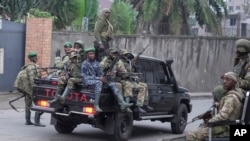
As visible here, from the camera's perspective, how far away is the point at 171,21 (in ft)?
105

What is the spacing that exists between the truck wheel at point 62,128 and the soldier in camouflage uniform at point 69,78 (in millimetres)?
1395

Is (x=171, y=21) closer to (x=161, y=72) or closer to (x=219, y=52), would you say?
(x=219, y=52)

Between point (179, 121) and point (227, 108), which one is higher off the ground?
point (227, 108)

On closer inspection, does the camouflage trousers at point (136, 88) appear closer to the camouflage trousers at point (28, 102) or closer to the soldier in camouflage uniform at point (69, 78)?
the soldier in camouflage uniform at point (69, 78)

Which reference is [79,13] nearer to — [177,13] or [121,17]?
[121,17]

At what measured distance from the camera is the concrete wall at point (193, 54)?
27.0 m

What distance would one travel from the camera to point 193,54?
95.2 feet

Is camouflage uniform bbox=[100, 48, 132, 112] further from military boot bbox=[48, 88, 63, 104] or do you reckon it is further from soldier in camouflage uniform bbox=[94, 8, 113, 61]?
military boot bbox=[48, 88, 63, 104]

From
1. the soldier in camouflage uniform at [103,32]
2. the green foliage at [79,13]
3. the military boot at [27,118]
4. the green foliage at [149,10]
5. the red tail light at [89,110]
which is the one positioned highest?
the green foliage at [149,10]

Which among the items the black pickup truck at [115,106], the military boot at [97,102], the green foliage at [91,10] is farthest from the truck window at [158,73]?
the green foliage at [91,10]

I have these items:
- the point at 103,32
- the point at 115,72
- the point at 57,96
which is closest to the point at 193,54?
the point at 103,32

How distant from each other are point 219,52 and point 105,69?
55.9 ft

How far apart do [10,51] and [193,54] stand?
9.76 meters

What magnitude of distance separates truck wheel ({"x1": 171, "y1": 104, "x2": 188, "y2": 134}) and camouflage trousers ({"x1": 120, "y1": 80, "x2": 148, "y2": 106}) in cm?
209
